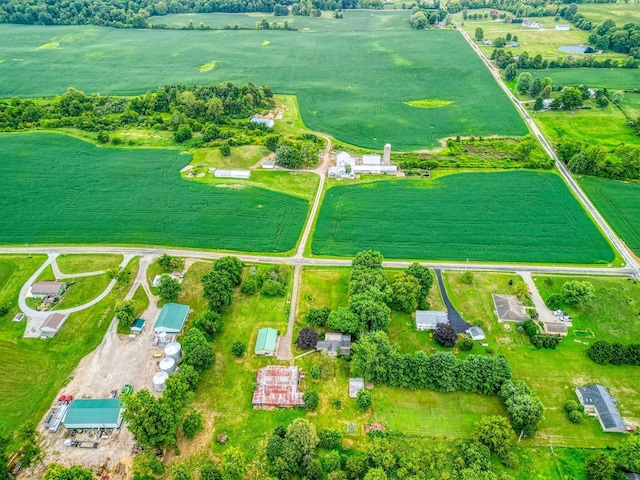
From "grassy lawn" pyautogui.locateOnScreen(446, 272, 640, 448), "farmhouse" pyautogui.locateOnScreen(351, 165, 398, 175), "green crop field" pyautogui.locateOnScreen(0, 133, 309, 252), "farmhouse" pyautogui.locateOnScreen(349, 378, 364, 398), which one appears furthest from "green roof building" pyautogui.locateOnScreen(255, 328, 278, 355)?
"farmhouse" pyautogui.locateOnScreen(351, 165, 398, 175)

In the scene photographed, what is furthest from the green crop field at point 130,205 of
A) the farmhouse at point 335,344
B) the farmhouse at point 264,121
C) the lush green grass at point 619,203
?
the lush green grass at point 619,203

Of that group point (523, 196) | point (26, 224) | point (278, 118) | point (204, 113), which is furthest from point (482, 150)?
point (26, 224)

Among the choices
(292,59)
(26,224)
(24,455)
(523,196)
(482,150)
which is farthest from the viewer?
(292,59)

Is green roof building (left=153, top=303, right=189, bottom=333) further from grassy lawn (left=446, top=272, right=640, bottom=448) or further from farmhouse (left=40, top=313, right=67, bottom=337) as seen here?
Answer: grassy lawn (left=446, top=272, right=640, bottom=448)

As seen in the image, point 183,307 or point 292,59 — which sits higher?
point 292,59

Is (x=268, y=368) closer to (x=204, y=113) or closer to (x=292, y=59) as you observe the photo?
(x=204, y=113)

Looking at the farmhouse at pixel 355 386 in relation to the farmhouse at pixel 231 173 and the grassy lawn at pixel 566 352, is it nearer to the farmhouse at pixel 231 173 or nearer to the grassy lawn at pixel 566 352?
the grassy lawn at pixel 566 352

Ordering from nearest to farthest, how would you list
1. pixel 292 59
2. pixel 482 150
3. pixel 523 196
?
pixel 523 196, pixel 482 150, pixel 292 59

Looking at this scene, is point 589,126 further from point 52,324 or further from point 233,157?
point 52,324
